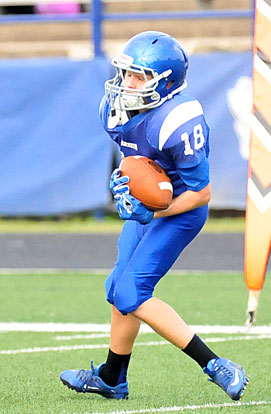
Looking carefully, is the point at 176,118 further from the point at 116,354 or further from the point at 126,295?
the point at 116,354

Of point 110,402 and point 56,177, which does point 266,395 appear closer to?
point 110,402

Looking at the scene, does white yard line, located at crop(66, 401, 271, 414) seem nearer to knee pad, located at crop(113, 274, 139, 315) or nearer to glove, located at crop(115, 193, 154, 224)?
knee pad, located at crop(113, 274, 139, 315)

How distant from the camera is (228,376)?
4.03m

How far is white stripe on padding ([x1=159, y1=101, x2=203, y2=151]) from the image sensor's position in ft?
13.1

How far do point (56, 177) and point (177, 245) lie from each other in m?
6.73

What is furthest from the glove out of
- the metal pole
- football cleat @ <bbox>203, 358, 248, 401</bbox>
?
the metal pole

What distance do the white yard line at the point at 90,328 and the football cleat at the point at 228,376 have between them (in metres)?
1.66

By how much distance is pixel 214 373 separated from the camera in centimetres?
407

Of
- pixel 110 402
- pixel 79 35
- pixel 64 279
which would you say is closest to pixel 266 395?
pixel 110 402

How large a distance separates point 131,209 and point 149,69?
23.2 inches

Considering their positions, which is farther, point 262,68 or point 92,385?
point 262,68

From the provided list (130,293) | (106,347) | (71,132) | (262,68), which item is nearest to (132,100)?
(130,293)

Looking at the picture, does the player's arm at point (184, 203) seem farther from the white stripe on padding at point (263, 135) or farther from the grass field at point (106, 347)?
the white stripe on padding at point (263, 135)

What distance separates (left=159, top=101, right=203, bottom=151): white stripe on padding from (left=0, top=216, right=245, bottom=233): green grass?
245 inches
